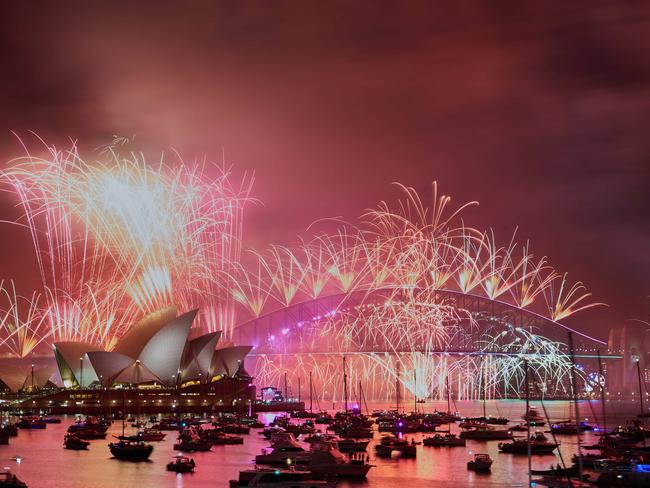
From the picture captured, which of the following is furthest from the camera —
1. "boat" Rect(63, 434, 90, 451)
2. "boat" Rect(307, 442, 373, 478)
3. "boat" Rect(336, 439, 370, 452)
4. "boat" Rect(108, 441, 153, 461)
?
"boat" Rect(63, 434, 90, 451)

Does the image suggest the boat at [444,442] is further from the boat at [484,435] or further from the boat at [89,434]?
the boat at [89,434]

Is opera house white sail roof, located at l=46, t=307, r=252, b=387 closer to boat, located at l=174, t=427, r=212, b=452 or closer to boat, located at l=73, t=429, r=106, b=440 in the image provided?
boat, located at l=73, t=429, r=106, b=440

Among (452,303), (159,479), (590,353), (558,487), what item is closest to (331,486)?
(558,487)

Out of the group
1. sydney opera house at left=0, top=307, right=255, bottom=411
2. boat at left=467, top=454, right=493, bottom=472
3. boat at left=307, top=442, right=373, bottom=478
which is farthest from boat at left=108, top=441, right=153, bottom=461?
sydney opera house at left=0, top=307, right=255, bottom=411

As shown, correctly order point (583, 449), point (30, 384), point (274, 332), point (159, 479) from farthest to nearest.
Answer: point (274, 332) → point (30, 384) → point (583, 449) → point (159, 479)

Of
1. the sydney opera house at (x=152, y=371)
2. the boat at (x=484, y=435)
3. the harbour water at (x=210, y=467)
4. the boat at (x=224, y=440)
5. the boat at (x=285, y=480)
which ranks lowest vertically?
the harbour water at (x=210, y=467)

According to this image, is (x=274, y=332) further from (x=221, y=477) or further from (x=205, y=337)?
(x=221, y=477)

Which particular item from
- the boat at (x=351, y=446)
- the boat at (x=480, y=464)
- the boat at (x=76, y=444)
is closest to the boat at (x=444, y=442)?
the boat at (x=351, y=446)

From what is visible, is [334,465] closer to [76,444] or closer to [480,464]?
[480,464]
